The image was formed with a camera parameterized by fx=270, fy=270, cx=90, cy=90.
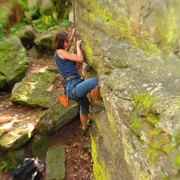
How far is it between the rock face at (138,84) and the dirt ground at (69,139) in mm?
1721

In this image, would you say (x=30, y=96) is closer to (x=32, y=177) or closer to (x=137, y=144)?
(x=32, y=177)

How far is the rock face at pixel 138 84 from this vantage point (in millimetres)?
2838

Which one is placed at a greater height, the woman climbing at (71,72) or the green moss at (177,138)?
the woman climbing at (71,72)

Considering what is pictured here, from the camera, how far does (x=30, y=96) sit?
8859 mm

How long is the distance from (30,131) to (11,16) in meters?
7.96

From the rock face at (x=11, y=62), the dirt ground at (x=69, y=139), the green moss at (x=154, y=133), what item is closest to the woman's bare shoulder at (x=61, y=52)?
the green moss at (x=154, y=133)

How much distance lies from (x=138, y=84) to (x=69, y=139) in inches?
194

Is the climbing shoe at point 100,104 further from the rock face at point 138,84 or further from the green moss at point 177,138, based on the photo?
the green moss at point 177,138

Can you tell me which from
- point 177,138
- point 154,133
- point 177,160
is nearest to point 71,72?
point 154,133


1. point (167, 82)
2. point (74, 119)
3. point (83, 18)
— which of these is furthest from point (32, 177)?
point (167, 82)

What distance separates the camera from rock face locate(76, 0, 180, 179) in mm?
2838

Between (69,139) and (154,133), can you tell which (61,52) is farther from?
(69,139)

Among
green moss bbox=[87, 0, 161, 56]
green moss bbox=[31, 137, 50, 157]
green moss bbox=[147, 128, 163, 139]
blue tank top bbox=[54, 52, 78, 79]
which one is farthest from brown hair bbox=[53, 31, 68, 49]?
green moss bbox=[31, 137, 50, 157]

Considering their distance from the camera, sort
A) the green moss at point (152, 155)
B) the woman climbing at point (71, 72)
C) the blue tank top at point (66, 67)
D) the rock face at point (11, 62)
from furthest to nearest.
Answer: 1. the rock face at point (11, 62)
2. the blue tank top at point (66, 67)
3. the woman climbing at point (71, 72)
4. the green moss at point (152, 155)
